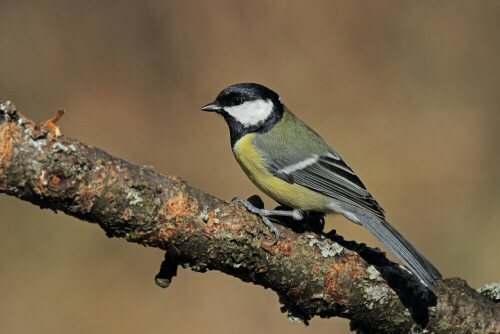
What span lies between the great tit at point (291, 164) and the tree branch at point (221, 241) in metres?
0.37

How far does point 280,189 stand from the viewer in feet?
9.84

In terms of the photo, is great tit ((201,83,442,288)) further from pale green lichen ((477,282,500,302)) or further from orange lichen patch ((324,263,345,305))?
orange lichen patch ((324,263,345,305))

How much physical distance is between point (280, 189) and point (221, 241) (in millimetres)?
1037

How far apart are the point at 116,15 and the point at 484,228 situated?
395 cm

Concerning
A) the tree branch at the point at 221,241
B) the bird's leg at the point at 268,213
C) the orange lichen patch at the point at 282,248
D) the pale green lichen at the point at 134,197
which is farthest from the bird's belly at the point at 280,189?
the pale green lichen at the point at 134,197

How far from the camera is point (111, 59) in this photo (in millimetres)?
5164

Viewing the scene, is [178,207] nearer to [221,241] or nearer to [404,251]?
[221,241]

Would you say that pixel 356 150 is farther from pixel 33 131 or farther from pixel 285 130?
pixel 33 131

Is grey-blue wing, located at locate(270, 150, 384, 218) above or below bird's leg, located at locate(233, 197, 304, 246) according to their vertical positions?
above

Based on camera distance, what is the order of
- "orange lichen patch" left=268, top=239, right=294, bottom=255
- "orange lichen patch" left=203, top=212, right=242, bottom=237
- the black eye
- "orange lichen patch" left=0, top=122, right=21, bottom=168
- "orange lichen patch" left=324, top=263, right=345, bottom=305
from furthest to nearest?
1. the black eye
2. "orange lichen patch" left=324, top=263, right=345, bottom=305
3. "orange lichen patch" left=268, top=239, right=294, bottom=255
4. "orange lichen patch" left=203, top=212, right=242, bottom=237
5. "orange lichen patch" left=0, top=122, right=21, bottom=168

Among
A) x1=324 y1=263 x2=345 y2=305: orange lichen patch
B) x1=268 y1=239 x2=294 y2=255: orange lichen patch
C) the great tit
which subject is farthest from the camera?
the great tit

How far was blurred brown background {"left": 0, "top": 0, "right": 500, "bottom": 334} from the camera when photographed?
4.31 metres

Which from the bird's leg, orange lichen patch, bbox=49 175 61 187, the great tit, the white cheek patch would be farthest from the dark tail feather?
orange lichen patch, bbox=49 175 61 187

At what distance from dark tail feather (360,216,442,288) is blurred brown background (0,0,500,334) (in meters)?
1.71
